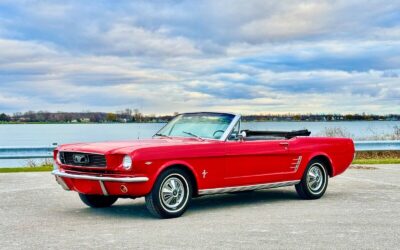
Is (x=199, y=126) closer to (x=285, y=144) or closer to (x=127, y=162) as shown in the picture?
(x=285, y=144)

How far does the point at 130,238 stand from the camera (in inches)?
284

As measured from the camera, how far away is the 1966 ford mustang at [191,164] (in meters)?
8.42

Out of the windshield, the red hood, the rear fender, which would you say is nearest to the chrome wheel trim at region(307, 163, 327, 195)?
the rear fender

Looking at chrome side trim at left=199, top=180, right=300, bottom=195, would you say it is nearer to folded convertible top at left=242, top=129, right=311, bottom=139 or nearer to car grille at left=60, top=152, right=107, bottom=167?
folded convertible top at left=242, top=129, right=311, bottom=139

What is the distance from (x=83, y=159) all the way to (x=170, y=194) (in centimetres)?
129

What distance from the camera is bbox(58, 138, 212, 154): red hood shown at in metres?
8.49

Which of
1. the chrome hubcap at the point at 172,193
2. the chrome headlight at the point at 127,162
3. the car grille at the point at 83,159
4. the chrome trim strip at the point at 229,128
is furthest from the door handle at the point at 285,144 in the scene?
the car grille at the point at 83,159

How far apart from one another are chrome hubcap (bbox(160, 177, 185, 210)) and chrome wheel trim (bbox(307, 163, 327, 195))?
284cm

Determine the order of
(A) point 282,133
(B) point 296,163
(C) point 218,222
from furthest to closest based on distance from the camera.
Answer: (A) point 282,133 < (B) point 296,163 < (C) point 218,222

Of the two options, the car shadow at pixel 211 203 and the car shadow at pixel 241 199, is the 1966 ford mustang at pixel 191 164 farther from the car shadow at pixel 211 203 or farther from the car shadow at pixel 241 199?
the car shadow at pixel 241 199

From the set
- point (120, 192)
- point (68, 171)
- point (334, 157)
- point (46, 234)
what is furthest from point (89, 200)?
point (334, 157)

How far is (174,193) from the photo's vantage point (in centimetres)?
873

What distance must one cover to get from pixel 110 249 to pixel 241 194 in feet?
17.1

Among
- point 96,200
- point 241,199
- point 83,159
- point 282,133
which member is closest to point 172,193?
point 83,159
